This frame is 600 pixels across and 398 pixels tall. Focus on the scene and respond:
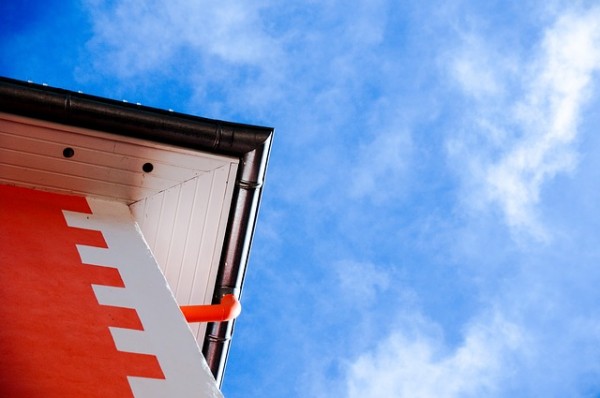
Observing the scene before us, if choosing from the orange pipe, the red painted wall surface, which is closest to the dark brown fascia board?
the orange pipe

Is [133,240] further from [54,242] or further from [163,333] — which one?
[163,333]

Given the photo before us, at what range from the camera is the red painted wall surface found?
12.2ft

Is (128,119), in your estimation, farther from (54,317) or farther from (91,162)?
(54,317)

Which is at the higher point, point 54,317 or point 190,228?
point 190,228

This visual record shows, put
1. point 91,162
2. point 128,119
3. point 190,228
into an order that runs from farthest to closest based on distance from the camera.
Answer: point 190,228
point 91,162
point 128,119

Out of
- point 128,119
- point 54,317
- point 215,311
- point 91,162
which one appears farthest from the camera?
point 215,311

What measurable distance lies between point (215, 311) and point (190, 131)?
1.18 metres

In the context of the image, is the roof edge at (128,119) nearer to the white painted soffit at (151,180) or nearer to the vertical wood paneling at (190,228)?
the white painted soffit at (151,180)

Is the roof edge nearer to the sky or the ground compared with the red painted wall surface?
nearer to the sky

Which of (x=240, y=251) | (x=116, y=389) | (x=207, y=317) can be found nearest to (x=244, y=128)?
(x=240, y=251)

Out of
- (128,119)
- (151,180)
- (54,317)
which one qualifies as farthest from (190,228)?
(54,317)

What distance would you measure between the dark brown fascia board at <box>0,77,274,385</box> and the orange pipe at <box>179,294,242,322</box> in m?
0.14

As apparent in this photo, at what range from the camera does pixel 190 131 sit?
226 inches

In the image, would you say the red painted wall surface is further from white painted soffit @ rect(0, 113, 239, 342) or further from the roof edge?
the roof edge
